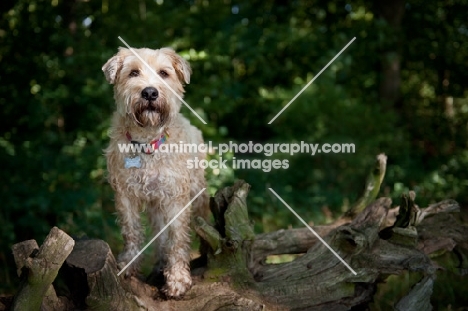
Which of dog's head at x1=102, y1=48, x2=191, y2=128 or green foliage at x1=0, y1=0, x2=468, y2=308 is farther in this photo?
green foliage at x1=0, y1=0, x2=468, y2=308

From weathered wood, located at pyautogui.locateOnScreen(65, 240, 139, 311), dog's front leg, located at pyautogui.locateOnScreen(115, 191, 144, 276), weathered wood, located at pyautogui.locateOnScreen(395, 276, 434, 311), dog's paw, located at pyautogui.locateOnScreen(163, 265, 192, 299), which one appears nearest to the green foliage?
dog's front leg, located at pyautogui.locateOnScreen(115, 191, 144, 276)

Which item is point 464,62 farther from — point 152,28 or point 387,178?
point 152,28

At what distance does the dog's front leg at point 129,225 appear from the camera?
11.8 ft

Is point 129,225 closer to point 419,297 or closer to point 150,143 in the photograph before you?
point 150,143

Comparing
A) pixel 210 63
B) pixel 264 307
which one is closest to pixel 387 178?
pixel 210 63

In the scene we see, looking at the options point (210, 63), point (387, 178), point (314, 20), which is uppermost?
point (314, 20)

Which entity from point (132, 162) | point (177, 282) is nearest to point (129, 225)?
point (132, 162)

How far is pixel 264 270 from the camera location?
142 inches

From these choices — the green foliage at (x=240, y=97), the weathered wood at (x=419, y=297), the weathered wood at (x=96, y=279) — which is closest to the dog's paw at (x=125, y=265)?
the weathered wood at (x=96, y=279)

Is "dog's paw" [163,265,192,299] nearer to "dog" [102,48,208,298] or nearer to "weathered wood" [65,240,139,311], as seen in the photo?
"dog" [102,48,208,298]

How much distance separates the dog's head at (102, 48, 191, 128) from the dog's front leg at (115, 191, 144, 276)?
0.57 m

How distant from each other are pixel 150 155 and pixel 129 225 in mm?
511

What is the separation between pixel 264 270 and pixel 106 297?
3.87ft

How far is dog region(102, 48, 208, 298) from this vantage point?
3.41 meters
